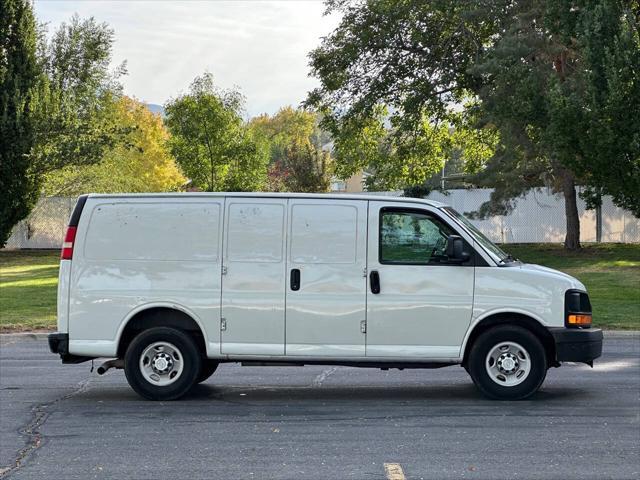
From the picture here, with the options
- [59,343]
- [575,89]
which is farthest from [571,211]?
[59,343]

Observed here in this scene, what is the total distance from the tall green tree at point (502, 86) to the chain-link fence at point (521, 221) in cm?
242

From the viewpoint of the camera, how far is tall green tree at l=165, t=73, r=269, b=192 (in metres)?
45.8

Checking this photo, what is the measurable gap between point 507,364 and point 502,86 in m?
18.9

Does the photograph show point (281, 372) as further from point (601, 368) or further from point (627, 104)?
point (627, 104)

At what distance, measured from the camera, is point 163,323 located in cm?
960

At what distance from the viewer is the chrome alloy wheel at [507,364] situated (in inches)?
368

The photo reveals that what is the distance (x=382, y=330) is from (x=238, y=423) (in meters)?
1.77

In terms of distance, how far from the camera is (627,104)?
20.5 m

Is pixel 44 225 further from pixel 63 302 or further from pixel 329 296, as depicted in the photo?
pixel 329 296

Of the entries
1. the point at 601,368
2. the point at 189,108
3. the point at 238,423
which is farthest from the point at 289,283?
the point at 189,108

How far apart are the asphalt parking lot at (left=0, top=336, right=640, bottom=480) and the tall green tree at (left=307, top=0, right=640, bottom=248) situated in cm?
1066

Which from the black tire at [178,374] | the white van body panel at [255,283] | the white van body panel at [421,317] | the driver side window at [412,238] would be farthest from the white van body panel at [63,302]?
the driver side window at [412,238]

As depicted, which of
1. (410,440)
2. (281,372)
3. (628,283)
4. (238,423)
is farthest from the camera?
(628,283)

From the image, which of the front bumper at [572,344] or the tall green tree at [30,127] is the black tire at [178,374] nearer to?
the front bumper at [572,344]
